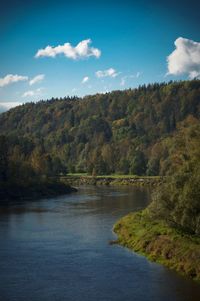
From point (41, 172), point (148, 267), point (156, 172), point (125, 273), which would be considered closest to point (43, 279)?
point (125, 273)

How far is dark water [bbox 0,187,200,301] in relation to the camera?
42312mm

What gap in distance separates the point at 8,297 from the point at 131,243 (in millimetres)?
22737

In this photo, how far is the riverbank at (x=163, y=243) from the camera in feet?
160

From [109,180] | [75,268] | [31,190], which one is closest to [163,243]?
[75,268]

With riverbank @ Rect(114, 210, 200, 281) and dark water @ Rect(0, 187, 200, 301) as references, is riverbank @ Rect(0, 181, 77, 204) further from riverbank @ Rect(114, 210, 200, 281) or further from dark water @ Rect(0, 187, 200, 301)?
riverbank @ Rect(114, 210, 200, 281)

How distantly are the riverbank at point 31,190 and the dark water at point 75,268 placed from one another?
125ft

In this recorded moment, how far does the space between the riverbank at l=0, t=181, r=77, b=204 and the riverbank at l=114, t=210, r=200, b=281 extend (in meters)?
54.0

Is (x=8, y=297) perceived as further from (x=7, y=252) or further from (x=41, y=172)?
(x=41, y=172)

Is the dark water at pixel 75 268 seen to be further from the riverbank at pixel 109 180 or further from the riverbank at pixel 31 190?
the riverbank at pixel 109 180

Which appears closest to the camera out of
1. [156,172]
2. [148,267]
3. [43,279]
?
[43,279]

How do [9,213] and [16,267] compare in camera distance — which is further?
[9,213]

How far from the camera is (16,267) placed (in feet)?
166

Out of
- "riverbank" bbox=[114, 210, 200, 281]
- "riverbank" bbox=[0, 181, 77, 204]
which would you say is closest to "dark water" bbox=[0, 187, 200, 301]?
"riverbank" bbox=[114, 210, 200, 281]

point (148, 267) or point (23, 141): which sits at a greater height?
point (23, 141)
